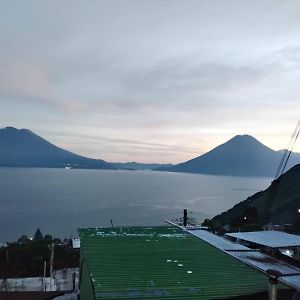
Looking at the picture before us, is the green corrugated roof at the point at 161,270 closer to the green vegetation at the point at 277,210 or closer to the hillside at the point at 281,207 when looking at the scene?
the green vegetation at the point at 277,210

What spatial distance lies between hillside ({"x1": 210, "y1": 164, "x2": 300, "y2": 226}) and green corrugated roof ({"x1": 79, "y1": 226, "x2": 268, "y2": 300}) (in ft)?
114

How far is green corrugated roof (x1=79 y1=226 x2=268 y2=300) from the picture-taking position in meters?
9.12

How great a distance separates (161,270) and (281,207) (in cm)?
6240

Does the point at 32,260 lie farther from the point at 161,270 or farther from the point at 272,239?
the point at 161,270

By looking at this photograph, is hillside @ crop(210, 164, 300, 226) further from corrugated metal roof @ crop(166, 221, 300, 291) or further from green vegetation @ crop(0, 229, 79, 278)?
corrugated metal roof @ crop(166, 221, 300, 291)

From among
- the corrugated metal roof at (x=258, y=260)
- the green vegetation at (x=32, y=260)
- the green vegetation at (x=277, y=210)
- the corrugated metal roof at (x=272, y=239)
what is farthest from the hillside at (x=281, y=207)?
the corrugated metal roof at (x=258, y=260)

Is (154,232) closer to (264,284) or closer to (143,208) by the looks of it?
(264,284)

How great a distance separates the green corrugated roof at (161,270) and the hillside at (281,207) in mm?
34711

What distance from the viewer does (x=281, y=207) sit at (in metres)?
67.8

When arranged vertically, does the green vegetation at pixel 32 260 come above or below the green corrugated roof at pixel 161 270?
below

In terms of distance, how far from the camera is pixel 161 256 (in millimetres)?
11977

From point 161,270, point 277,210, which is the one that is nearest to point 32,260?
point 161,270

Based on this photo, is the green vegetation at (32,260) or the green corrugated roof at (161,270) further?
the green vegetation at (32,260)

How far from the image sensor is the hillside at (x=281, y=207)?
54.4 m
